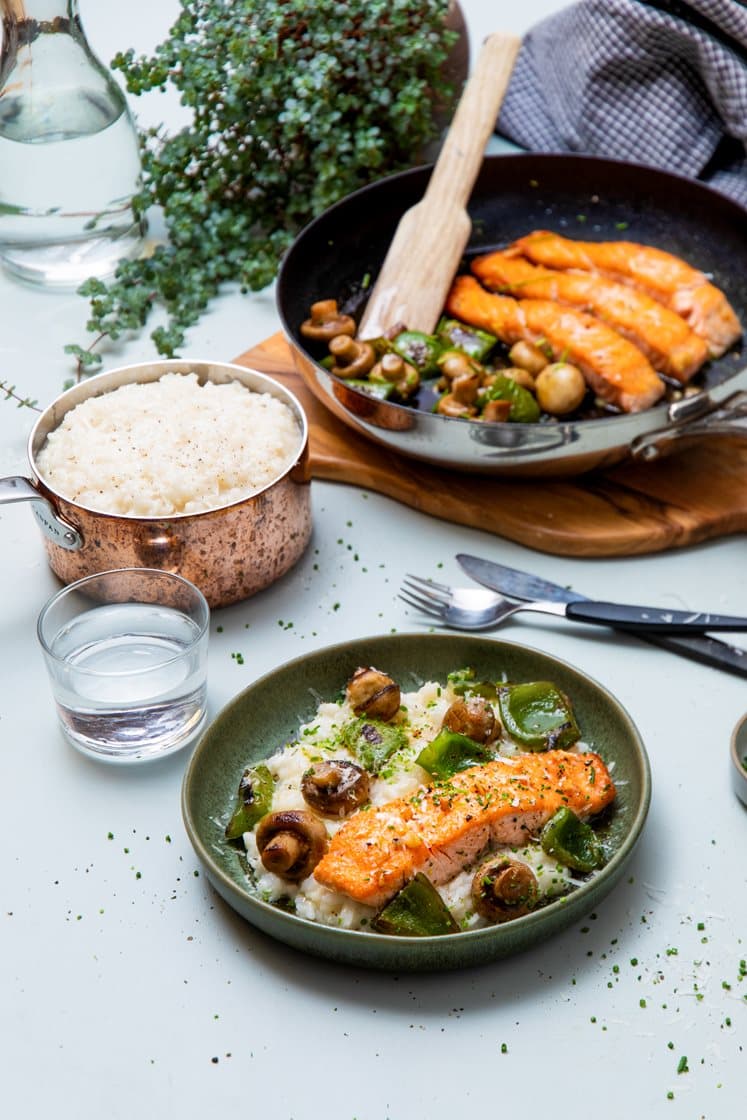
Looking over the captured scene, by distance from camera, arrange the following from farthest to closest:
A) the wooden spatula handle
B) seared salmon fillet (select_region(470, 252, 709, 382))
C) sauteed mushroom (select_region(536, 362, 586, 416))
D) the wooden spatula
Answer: the wooden spatula handle → the wooden spatula → seared salmon fillet (select_region(470, 252, 709, 382)) → sauteed mushroom (select_region(536, 362, 586, 416))

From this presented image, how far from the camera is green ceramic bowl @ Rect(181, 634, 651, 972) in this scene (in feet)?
4.35

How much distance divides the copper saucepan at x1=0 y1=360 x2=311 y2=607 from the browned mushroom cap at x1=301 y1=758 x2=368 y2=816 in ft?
1.52

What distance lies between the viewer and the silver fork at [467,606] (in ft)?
6.15

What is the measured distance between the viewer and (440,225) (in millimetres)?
2396

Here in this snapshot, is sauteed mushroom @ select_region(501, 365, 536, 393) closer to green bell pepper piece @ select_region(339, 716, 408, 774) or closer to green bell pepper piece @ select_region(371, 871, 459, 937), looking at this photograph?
green bell pepper piece @ select_region(339, 716, 408, 774)

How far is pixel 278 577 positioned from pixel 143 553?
25 centimetres

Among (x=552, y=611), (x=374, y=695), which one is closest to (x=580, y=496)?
(x=552, y=611)

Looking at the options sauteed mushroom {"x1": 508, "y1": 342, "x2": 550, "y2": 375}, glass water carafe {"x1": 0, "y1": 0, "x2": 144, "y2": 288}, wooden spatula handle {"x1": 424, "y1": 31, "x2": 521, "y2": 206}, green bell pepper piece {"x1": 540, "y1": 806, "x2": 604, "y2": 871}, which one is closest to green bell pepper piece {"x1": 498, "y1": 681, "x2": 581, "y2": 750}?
green bell pepper piece {"x1": 540, "y1": 806, "x2": 604, "y2": 871}

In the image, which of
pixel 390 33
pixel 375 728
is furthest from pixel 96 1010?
pixel 390 33

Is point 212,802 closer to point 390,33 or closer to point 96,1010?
point 96,1010

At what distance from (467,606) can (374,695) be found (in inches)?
13.4

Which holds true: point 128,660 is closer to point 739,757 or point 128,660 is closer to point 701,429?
point 739,757

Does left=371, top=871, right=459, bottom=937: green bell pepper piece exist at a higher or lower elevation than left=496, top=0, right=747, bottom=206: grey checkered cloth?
lower

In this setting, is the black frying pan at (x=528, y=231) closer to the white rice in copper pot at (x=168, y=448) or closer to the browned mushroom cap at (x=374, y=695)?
the white rice in copper pot at (x=168, y=448)
